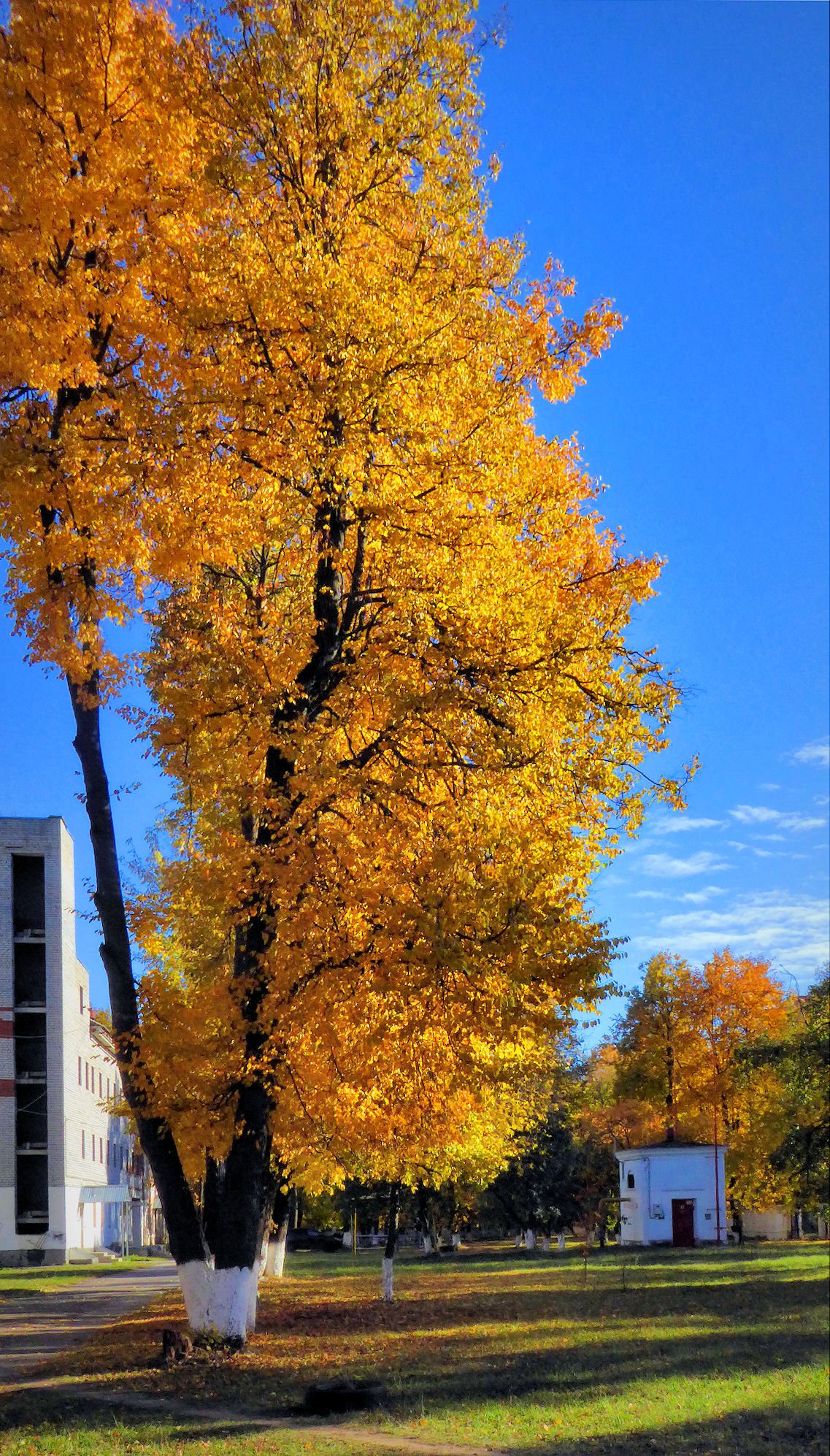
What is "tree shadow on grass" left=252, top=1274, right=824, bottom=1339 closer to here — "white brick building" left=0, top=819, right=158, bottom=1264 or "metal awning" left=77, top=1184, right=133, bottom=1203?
"white brick building" left=0, top=819, right=158, bottom=1264

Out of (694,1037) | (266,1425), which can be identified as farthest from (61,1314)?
(694,1037)

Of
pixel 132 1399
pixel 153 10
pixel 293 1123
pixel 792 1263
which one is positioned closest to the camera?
pixel 132 1399

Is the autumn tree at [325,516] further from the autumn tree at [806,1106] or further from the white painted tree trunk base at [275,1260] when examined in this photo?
the white painted tree trunk base at [275,1260]

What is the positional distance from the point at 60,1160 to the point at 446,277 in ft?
152

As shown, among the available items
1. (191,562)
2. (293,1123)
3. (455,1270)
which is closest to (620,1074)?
(455,1270)

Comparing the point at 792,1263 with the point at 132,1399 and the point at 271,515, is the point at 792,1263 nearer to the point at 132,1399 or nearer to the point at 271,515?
Result: the point at 132,1399

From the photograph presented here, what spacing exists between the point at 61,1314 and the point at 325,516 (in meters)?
20.4

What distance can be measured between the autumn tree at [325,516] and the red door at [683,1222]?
38.1m

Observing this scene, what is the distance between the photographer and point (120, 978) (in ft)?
56.2

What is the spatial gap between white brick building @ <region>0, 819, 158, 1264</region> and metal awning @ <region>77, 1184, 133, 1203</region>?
221 mm

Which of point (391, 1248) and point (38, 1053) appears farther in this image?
point (38, 1053)

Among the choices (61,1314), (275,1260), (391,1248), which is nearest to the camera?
(61,1314)

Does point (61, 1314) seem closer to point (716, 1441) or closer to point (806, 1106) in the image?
point (806, 1106)

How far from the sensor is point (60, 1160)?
52125 millimetres
